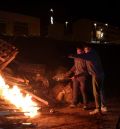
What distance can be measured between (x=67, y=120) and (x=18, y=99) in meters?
2.08

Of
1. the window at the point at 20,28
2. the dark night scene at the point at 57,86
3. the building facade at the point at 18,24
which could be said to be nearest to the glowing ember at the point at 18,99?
the dark night scene at the point at 57,86

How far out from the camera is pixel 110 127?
38.5 feet

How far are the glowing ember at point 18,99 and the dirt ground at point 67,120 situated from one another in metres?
0.30

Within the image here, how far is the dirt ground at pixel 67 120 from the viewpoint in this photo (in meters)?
11.5

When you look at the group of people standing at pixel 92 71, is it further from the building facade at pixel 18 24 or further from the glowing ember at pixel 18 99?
the building facade at pixel 18 24

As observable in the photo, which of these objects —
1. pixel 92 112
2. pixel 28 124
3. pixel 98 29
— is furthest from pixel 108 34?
pixel 28 124

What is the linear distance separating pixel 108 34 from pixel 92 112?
31635 mm

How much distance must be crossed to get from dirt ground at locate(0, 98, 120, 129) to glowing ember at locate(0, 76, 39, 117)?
30cm

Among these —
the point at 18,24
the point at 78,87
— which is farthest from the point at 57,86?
the point at 18,24

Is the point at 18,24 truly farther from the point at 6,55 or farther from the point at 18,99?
the point at 18,99

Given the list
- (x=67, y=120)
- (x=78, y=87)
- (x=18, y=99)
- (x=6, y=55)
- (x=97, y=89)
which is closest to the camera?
(x=67, y=120)

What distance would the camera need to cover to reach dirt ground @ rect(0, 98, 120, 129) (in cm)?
1148

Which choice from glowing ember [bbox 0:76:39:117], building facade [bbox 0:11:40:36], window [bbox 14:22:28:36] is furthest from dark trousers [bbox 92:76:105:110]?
window [bbox 14:22:28:36]

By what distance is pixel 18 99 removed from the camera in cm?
1389
